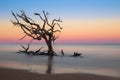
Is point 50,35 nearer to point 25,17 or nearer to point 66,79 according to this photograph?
point 25,17

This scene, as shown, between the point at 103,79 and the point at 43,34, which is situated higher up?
the point at 43,34

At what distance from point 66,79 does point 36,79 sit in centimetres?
132

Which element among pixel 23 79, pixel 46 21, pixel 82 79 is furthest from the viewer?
pixel 46 21

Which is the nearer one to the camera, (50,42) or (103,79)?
(103,79)

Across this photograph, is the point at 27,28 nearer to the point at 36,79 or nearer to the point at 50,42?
the point at 50,42

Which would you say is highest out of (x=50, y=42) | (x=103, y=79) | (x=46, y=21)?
(x=46, y=21)

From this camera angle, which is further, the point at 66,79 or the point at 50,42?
the point at 50,42

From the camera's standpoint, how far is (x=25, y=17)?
93.4 ft

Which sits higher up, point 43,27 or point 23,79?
point 43,27

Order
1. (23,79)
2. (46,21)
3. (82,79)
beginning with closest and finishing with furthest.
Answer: (23,79), (82,79), (46,21)

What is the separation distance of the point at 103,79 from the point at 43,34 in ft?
57.6

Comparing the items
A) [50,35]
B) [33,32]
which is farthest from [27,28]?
[50,35]

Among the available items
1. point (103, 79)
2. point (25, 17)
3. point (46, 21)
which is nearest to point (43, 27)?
point (46, 21)

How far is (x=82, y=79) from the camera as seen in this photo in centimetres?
1052
